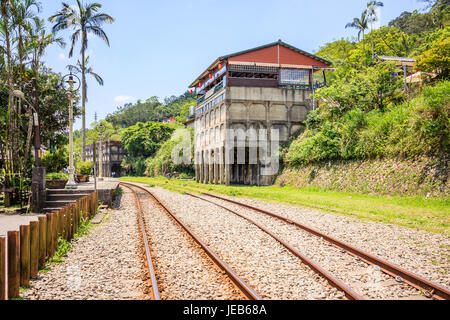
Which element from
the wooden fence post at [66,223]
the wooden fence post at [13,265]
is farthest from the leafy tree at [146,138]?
the wooden fence post at [13,265]

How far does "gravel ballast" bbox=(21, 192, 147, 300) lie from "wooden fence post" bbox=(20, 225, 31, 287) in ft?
0.54

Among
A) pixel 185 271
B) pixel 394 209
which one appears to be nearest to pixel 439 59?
pixel 394 209

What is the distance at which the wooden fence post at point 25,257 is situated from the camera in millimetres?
5340

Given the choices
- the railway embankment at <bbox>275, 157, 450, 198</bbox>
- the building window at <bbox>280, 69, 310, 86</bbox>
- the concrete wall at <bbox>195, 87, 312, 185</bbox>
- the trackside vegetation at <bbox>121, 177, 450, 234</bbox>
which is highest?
the building window at <bbox>280, 69, 310, 86</bbox>

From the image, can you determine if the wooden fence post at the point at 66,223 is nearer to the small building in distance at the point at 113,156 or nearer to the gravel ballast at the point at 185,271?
the gravel ballast at the point at 185,271

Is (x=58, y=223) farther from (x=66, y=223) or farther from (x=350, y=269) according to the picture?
(x=350, y=269)

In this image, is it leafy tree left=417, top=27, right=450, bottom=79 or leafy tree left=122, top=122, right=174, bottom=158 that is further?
leafy tree left=122, top=122, right=174, bottom=158

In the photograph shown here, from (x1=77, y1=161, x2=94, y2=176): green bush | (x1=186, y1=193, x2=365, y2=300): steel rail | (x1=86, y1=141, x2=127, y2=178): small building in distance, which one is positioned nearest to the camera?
(x1=186, y1=193, x2=365, y2=300): steel rail

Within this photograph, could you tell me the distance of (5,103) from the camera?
19.0 metres

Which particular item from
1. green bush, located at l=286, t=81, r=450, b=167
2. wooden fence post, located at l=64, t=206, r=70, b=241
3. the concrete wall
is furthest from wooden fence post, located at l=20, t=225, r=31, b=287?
the concrete wall

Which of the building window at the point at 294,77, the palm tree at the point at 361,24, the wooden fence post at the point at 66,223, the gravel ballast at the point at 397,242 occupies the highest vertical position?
the palm tree at the point at 361,24

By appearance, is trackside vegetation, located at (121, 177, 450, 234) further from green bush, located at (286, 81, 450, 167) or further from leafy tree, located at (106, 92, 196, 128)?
leafy tree, located at (106, 92, 196, 128)

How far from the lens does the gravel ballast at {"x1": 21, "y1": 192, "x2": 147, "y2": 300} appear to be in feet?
16.6

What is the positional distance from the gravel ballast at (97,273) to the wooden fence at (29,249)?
0.22 m
